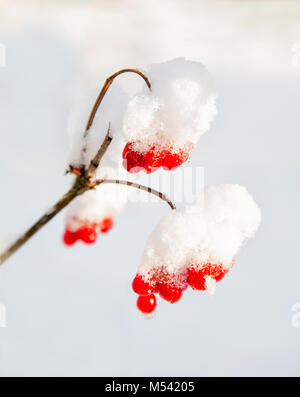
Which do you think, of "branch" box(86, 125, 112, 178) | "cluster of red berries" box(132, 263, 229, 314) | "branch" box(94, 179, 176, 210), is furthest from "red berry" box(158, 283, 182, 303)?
"branch" box(86, 125, 112, 178)

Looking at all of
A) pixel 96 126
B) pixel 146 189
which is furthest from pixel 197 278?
pixel 96 126

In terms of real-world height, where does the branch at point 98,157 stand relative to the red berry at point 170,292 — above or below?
above

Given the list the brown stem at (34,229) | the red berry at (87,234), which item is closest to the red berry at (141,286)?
the red berry at (87,234)

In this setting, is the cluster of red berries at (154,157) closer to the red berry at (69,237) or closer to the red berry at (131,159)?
the red berry at (131,159)

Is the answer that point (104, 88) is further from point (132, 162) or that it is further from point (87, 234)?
point (87, 234)

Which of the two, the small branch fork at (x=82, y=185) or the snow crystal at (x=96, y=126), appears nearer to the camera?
the small branch fork at (x=82, y=185)
